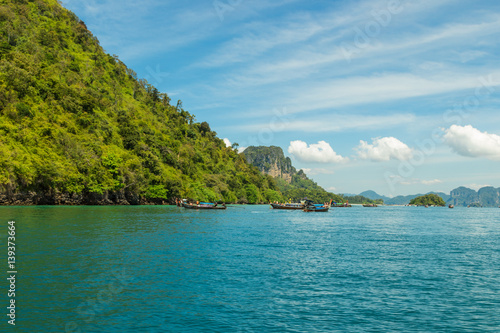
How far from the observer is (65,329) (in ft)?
56.4

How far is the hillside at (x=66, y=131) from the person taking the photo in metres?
107

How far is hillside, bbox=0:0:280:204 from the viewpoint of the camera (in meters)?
107

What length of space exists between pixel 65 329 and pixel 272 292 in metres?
13.0

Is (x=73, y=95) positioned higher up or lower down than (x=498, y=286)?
higher up

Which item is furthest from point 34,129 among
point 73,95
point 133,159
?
point 133,159

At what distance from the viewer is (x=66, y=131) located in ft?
419

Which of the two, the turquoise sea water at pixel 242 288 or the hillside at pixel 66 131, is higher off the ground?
the hillside at pixel 66 131

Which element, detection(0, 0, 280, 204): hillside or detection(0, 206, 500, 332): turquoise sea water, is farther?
detection(0, 0, 280, 204): hillside

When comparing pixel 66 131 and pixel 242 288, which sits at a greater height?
pixel 66 131

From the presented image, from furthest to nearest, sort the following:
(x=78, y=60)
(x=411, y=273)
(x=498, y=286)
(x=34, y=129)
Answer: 1. (x=78, y=60)
2. (x=34, y=129)
3. (x=411, y=273)
4. (x=498, y=286)

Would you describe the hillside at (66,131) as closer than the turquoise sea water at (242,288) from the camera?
No

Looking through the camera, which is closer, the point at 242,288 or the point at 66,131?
the point at 242,288

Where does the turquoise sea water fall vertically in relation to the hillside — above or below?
below

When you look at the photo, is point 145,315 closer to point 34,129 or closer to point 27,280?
point 27,280
